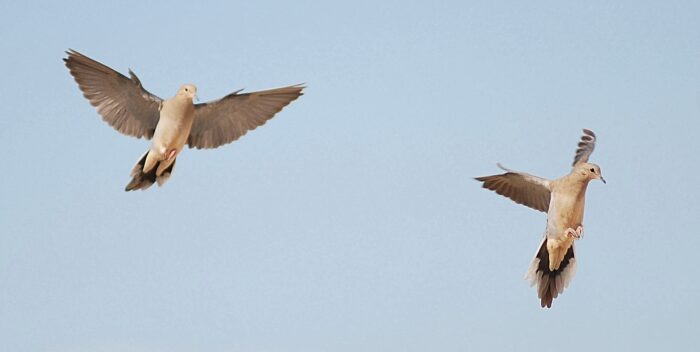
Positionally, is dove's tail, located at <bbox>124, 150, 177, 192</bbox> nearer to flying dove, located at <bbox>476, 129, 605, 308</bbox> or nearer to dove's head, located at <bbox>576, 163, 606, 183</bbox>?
flying dove, located at <bbox>476, 129, 605, 308</bbox>

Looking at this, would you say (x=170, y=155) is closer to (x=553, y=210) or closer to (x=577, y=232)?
(x=553, y=210)

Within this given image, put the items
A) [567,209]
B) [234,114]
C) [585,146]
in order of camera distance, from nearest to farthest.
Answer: [567,209] < [234,114] < [585,146]

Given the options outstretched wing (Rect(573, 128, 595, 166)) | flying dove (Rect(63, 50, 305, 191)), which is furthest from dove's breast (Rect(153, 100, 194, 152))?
outstretched wing (Rect(573, 128, 595, 166))

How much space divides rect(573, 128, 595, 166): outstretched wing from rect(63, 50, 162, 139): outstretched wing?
5.54 meters

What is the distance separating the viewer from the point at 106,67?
13680 mm

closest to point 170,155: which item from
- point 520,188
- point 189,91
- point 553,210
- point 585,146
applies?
point 189,91

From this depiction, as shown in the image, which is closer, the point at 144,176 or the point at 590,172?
the point at 590,172

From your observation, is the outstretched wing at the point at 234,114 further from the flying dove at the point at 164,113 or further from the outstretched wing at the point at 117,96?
the outstretched wing at the point at 117,96

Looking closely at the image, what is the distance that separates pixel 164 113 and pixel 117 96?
719mm

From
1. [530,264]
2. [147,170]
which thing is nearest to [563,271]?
[530,264]

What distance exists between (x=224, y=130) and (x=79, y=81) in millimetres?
1885

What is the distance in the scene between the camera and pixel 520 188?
552 inches

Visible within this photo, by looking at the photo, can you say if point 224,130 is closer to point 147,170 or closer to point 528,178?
point 147,170

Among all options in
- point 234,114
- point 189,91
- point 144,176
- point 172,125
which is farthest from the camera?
point 234,114
